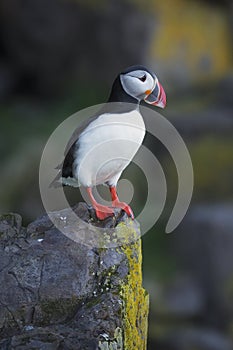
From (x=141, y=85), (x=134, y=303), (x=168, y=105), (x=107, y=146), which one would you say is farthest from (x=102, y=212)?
(x=168, y=105)

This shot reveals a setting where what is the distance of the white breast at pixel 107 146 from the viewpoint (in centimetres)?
493

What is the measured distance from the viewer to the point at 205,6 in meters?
16.4

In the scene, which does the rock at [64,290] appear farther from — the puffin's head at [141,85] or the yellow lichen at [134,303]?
the puffin's head at [141,85]

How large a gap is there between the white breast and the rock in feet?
1.15

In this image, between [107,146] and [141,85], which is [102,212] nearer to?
[107,146]

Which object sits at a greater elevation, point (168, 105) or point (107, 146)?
point (168, 105)

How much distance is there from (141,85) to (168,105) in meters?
9.76

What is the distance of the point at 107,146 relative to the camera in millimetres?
4977

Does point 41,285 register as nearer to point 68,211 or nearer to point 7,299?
point 7,299

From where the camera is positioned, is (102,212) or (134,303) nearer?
(134,303)

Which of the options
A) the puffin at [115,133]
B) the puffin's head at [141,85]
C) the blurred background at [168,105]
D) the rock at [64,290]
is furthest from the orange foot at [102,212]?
the blurred background at [168,105]

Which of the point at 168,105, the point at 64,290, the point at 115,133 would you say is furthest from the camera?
the point at 168,105

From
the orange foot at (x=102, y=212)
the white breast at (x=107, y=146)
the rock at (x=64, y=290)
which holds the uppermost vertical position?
the white breast at (x=107, y=146)

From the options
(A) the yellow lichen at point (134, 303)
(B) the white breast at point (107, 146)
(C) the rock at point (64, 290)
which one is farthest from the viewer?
(B) the white breast at point (107, 146)
